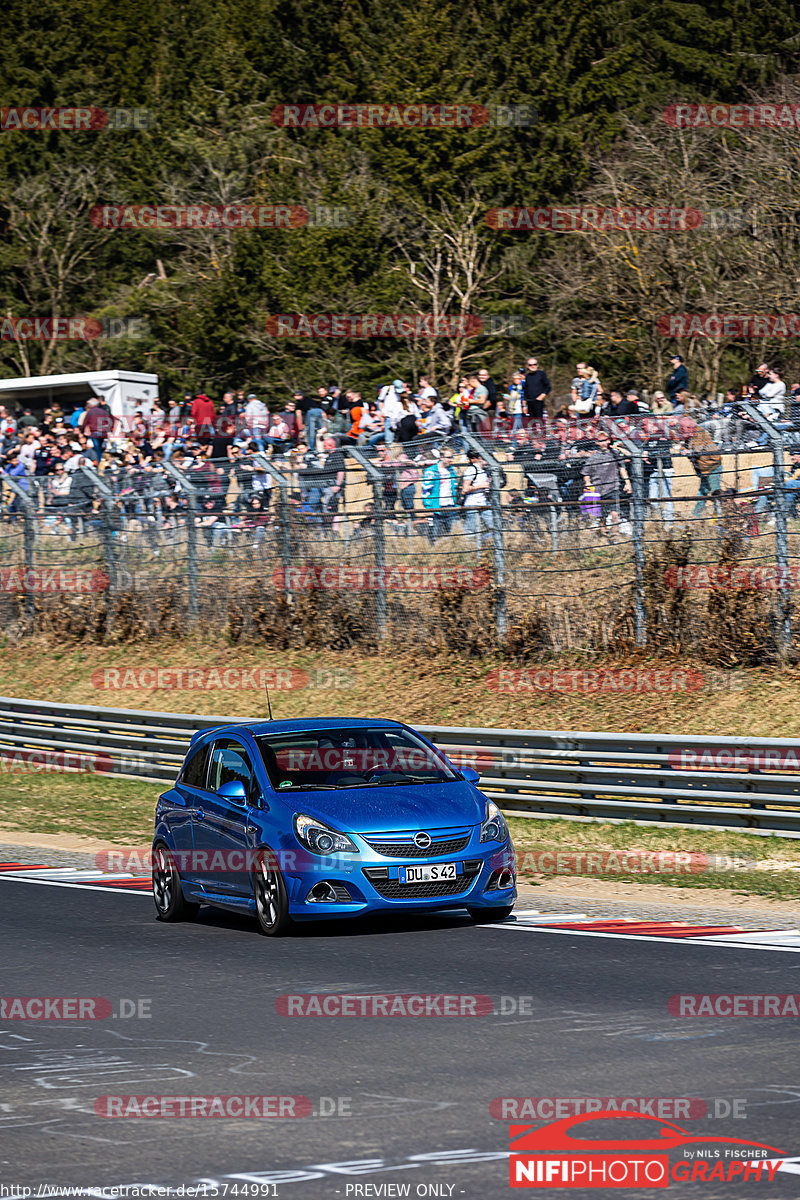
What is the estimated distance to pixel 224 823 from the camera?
490 inches

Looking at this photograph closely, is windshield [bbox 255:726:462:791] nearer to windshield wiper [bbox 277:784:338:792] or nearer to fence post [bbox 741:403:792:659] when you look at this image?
windshield wiper [bbox 277:784:338:792]


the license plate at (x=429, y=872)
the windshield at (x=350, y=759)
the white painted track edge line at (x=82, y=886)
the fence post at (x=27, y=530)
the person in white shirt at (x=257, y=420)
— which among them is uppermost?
the person in white shirt at (x=257, y=420)

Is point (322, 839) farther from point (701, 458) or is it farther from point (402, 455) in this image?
point (402, 455)

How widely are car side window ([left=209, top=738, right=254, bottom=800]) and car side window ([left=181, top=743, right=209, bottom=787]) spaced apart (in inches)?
5.1

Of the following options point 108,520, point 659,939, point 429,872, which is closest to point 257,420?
point 108,520

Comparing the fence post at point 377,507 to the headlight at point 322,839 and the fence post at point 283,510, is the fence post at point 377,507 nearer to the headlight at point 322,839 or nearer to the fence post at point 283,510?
the fence post at point 283,510

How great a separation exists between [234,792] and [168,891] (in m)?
1.53

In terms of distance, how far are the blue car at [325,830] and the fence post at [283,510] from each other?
12.3m

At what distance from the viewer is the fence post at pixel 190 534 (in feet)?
88.3

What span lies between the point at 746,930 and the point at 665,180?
3454 cm

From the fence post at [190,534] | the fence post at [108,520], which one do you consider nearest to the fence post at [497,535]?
the fence post at [190,534]

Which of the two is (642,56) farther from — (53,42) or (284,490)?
(284,490)

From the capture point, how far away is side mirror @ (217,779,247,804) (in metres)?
12.1

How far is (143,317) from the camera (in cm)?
6394
